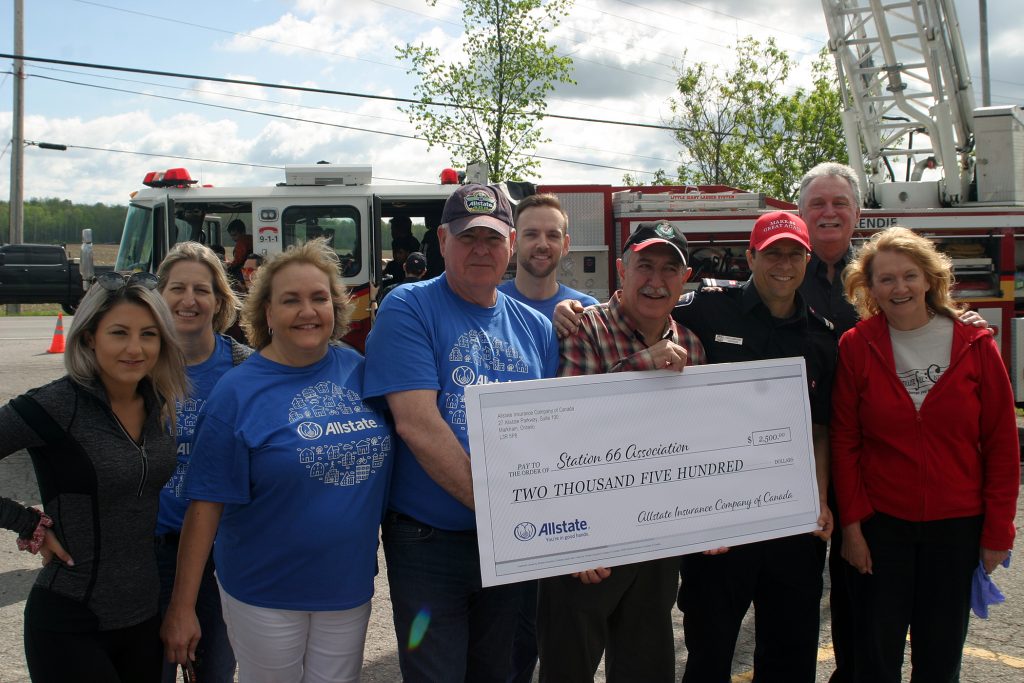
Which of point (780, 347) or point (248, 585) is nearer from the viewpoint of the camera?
point (248, 585)

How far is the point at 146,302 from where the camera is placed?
8.45ft

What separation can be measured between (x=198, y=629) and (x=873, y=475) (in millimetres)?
2408

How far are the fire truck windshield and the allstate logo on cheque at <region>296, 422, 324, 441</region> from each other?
669 cm

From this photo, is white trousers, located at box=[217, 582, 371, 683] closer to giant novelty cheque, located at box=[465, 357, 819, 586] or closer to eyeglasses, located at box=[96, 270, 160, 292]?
giant novelty cheque, located at box=[465, 357, 819, 586]

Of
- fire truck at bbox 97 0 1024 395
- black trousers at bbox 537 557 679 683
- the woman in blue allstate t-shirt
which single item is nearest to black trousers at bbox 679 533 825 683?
black trousers at bbox 537 557 679 683

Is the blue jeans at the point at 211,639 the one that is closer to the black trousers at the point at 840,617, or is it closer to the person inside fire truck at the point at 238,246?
the black trousers at the point at 840,617

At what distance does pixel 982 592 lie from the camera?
299cm

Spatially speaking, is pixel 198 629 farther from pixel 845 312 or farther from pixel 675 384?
pixel 845 312

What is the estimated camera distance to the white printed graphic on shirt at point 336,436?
2451 millimetres

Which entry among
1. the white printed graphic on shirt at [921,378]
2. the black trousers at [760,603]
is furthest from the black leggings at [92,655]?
the white printed graphic on shirt at [921,378]

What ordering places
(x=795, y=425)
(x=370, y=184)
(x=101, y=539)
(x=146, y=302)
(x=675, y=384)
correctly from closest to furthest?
(x=101, y=539) → (x=146, y=302) → (x=675, y=384) → (x=795, y=425) → (x=370, y=184)

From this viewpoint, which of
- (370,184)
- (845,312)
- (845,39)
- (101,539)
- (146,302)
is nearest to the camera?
(101,539)

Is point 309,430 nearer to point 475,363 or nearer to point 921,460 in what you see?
point 475,363

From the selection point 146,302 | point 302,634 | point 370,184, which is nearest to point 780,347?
point 302,634
